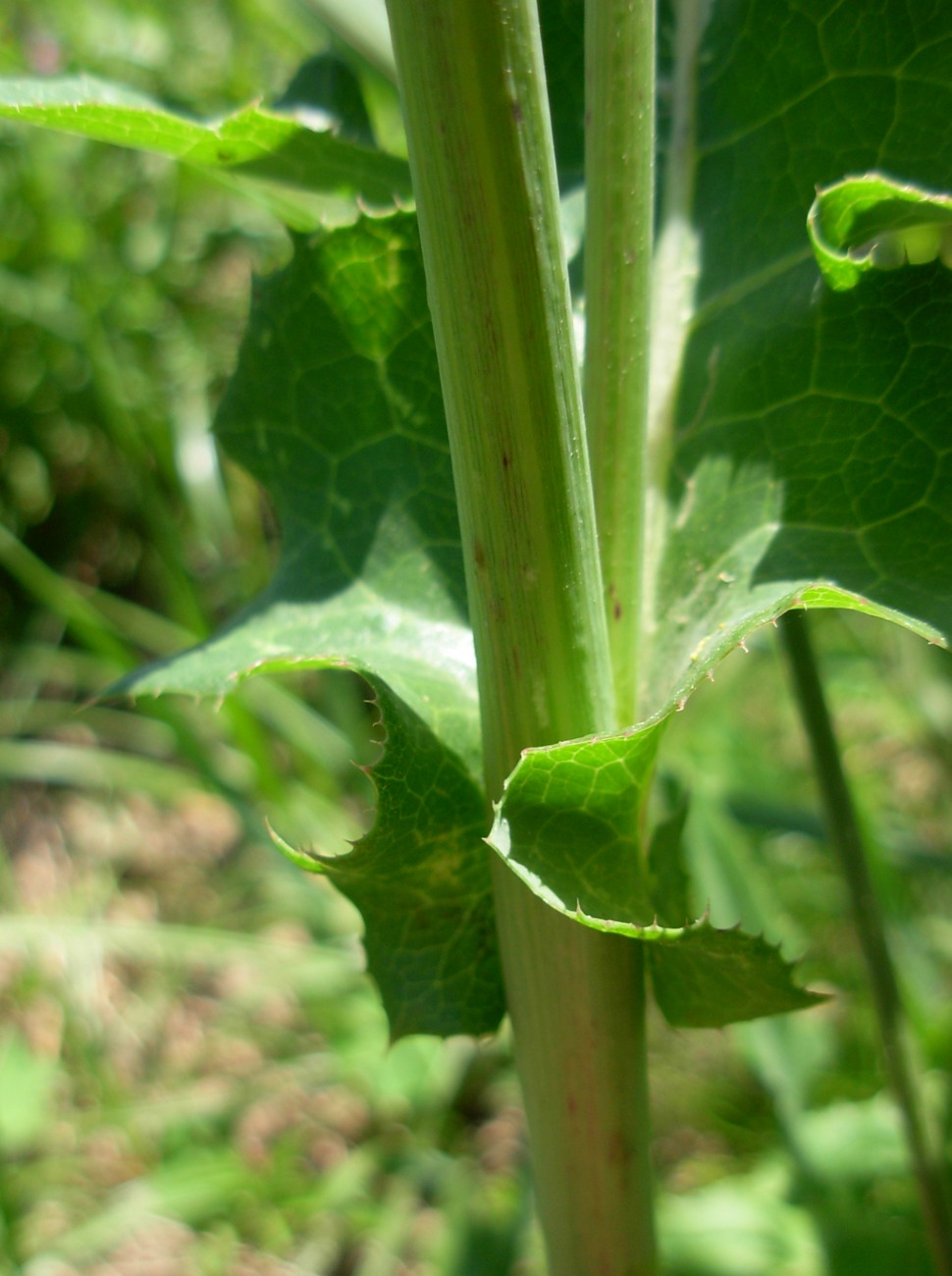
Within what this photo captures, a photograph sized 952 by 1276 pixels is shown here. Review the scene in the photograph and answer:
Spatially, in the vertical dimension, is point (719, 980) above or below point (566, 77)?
below

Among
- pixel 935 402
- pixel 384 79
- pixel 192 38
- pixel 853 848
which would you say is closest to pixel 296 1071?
pixel 853 848

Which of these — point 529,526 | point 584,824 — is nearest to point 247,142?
point 529,526

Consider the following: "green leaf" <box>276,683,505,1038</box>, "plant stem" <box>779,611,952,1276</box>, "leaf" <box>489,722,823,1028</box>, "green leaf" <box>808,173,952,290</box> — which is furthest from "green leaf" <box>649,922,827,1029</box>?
"green leaf" <box>808,173,952,290</box>

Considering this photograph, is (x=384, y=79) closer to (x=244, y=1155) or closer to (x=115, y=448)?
(x=244, y=1155)

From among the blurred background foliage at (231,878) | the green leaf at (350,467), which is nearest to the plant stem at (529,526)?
the green leaf at (350,467)

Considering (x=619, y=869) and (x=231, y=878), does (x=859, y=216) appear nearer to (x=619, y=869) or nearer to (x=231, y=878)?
(x=619, y=869)
